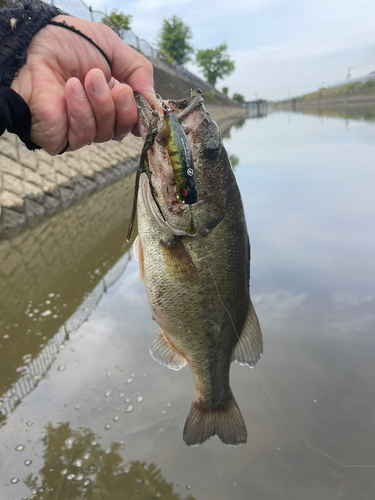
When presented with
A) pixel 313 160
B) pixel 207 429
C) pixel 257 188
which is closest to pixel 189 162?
pixel 207 429

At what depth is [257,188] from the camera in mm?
10531

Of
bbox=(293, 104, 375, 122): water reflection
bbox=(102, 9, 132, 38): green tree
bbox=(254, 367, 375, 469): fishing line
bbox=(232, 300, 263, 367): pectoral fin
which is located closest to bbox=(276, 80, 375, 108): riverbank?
bbox=(293, 104, 375, 122): water reflection

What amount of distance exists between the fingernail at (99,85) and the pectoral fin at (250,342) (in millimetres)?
1481

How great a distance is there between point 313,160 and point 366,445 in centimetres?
1301

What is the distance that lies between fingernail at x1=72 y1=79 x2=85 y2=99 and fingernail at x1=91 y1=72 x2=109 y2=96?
0.24 feet

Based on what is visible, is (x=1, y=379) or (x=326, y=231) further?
(x=326, y=231)

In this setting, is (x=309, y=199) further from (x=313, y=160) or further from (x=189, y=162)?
(x=189, y=162)

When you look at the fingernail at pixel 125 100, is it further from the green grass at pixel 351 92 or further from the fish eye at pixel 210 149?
the green grass at pixel 351 92

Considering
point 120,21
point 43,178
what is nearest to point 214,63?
point 120,21

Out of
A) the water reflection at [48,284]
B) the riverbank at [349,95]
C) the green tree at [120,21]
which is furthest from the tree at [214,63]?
the water reflection at [48,284]

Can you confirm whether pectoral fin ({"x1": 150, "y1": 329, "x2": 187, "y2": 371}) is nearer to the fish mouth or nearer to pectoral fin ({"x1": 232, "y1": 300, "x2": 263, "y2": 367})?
pectoral fin ({"x1": 232, "y1": 300, "x2": 263, "y2": 367})

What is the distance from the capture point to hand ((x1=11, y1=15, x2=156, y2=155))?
1.93 metres

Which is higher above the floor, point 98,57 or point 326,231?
point 98,57

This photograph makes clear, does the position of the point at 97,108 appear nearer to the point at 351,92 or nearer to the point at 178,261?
the point at 178,261
